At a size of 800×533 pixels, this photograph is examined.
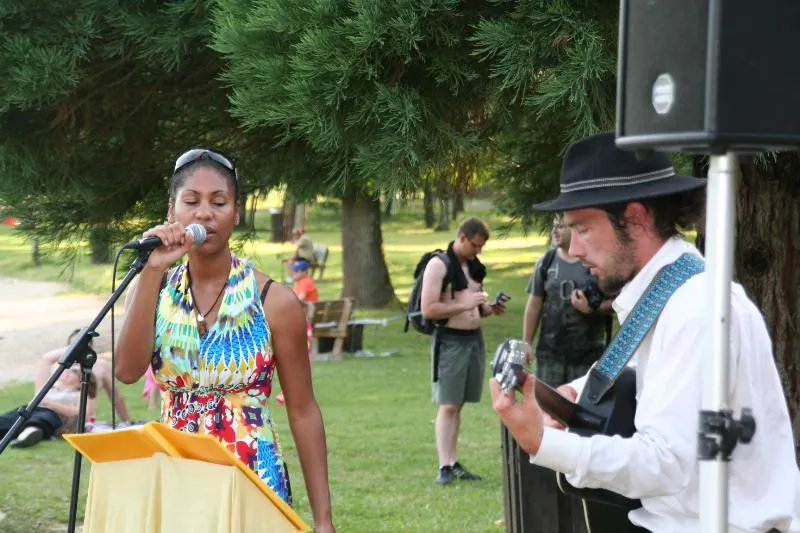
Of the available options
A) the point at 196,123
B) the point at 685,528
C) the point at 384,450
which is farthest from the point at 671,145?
the point at 384,450

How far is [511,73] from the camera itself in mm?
4086

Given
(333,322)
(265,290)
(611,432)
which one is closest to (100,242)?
(265,290)

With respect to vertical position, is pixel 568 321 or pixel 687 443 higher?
pixel 687 443

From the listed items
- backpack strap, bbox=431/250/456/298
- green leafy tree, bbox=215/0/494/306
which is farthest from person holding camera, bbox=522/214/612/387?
green leafy tree, bbox=215/0/494/306

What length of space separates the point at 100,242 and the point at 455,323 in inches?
150

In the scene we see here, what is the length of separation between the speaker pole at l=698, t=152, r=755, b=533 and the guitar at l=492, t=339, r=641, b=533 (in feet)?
1.73

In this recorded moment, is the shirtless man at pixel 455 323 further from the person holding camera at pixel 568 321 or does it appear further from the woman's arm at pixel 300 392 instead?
the woman's arm at pixel 300 392

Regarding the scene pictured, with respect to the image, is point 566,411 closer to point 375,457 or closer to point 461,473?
point 461,473

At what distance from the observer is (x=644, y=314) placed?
3.11 metres

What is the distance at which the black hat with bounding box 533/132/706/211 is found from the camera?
3252 mm

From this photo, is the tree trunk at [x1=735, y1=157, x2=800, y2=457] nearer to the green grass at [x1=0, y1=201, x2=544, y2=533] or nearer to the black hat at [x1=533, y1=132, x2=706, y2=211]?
the green grass at [x1=0, y1=201, x2=544, y2=533]

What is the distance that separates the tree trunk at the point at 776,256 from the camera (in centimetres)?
530

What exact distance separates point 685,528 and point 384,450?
799 cm

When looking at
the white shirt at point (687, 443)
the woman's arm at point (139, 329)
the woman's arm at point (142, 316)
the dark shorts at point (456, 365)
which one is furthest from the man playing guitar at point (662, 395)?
the dark shorts at point (456, 365)
